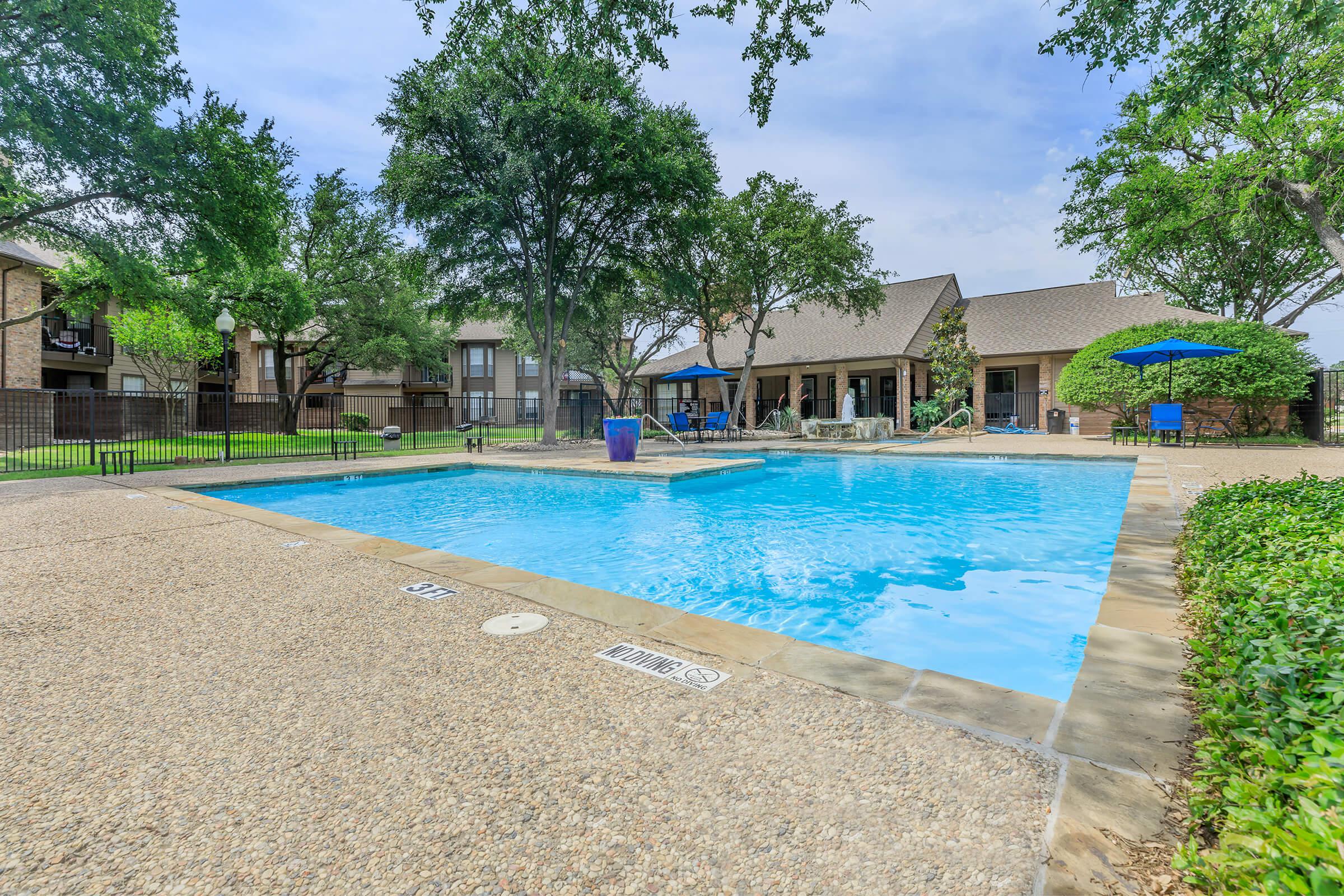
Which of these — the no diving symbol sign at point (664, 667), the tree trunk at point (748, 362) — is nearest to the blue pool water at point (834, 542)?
the no diving symbol sign at point (664, 667)

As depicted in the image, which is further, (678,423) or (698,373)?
(678,423)

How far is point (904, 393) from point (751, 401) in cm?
734

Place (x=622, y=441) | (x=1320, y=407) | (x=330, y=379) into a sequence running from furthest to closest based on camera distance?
(x=330, y=379) → (x=1320, y=407) → (x=622, y=441)

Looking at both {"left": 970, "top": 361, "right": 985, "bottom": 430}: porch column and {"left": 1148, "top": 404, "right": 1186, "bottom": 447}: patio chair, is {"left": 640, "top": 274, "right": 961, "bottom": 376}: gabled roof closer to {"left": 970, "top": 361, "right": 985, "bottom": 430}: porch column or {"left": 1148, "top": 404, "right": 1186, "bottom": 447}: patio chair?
{"left": 970, "top": 361, "right": 985, "bottom": 430}: porch column

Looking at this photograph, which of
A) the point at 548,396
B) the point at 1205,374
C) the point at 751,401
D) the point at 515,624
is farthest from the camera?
the point at 751,401

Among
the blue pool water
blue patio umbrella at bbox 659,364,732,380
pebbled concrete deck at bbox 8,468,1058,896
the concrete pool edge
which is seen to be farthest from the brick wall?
the concrete pool edge

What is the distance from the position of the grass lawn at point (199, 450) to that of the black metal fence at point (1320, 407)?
21632 millimetres

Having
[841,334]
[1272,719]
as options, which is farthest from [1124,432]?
[1272,719]

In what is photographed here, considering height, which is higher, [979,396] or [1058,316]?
[1058,316]

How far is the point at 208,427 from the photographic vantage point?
→ 24.9m

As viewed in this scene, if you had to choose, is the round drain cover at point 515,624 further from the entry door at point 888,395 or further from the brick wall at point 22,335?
the brick wall at point 22,335

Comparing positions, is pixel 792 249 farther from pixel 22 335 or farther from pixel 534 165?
pixel 22 335

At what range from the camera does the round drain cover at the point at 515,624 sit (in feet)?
10.7

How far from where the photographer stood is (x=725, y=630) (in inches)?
128
